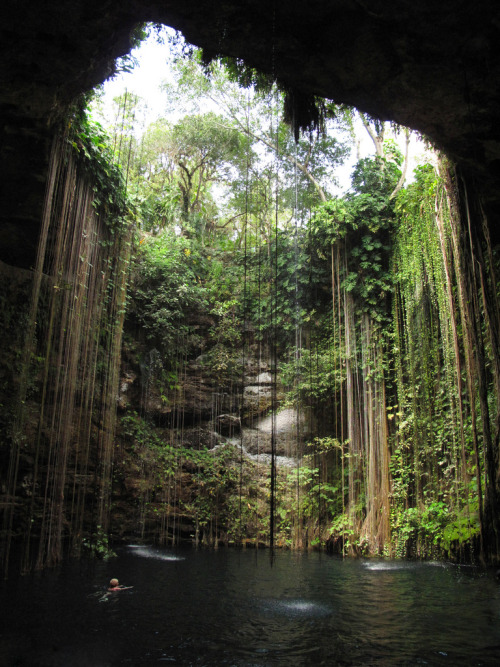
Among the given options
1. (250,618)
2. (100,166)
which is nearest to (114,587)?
(250,618)

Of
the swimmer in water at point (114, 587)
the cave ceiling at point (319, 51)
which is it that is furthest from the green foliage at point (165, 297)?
the swimmer in water at point (114, 587)

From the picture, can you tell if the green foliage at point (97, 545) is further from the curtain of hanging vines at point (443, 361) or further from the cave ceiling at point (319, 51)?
the cave ceiling at point (319, 51)

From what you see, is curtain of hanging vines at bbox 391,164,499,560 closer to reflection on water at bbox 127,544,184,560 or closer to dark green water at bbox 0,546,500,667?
dark green water at bbox 0,546,500,667

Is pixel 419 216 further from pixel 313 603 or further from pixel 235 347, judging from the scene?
pixel 313 603

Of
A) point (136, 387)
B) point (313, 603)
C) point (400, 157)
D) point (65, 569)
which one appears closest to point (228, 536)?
point (136, 387)

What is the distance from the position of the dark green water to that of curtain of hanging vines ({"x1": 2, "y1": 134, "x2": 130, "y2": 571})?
917 millimetres

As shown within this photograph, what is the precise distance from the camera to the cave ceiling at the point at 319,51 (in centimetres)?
362

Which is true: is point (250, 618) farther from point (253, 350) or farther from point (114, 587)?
point (253, 350)

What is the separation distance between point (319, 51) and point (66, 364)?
4.22 meters

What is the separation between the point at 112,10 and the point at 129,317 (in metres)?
6.84

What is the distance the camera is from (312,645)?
300 cm

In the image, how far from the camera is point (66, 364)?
5.48 meters

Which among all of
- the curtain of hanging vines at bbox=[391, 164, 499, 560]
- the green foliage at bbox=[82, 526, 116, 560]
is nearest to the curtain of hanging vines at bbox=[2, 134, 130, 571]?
the green foliage at bbox=[82, 526, 116, 560]

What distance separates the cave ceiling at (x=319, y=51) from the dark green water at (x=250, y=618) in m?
4.04
